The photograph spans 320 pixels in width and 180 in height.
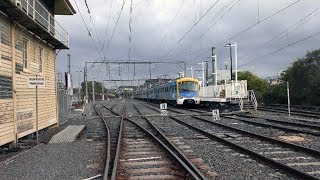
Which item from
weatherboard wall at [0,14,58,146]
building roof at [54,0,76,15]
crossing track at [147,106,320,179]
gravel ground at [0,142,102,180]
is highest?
building roof at [54,0,76,15]

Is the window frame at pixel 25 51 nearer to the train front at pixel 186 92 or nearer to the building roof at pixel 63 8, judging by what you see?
the building roof at pixel 63 8

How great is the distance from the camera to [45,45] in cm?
2133

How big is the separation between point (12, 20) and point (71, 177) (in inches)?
310

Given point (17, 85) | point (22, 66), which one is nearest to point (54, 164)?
point (17, 85)

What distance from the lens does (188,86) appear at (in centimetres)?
4250

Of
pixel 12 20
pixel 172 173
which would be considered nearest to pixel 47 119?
pixel 12 20

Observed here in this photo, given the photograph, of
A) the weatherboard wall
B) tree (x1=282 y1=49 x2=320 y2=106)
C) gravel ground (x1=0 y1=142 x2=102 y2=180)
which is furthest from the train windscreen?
gravel ground (x1=0 y1=142 x2=102 y2=180)

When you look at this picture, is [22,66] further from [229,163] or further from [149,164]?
[229,163]

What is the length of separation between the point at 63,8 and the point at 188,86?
1959cm

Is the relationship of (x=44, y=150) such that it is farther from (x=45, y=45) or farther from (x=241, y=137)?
(x=45, y=45)

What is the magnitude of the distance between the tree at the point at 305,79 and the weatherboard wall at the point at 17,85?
3076 centimetres

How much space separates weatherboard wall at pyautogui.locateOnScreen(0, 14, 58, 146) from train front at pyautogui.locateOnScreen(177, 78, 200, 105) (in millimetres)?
22513

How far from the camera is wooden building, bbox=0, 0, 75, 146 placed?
13.6 m

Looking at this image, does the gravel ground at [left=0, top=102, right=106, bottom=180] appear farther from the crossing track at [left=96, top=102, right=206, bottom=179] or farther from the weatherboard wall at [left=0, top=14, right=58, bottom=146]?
the weatherboard wall at [left=0, top=14, right=58, bottom=146]
